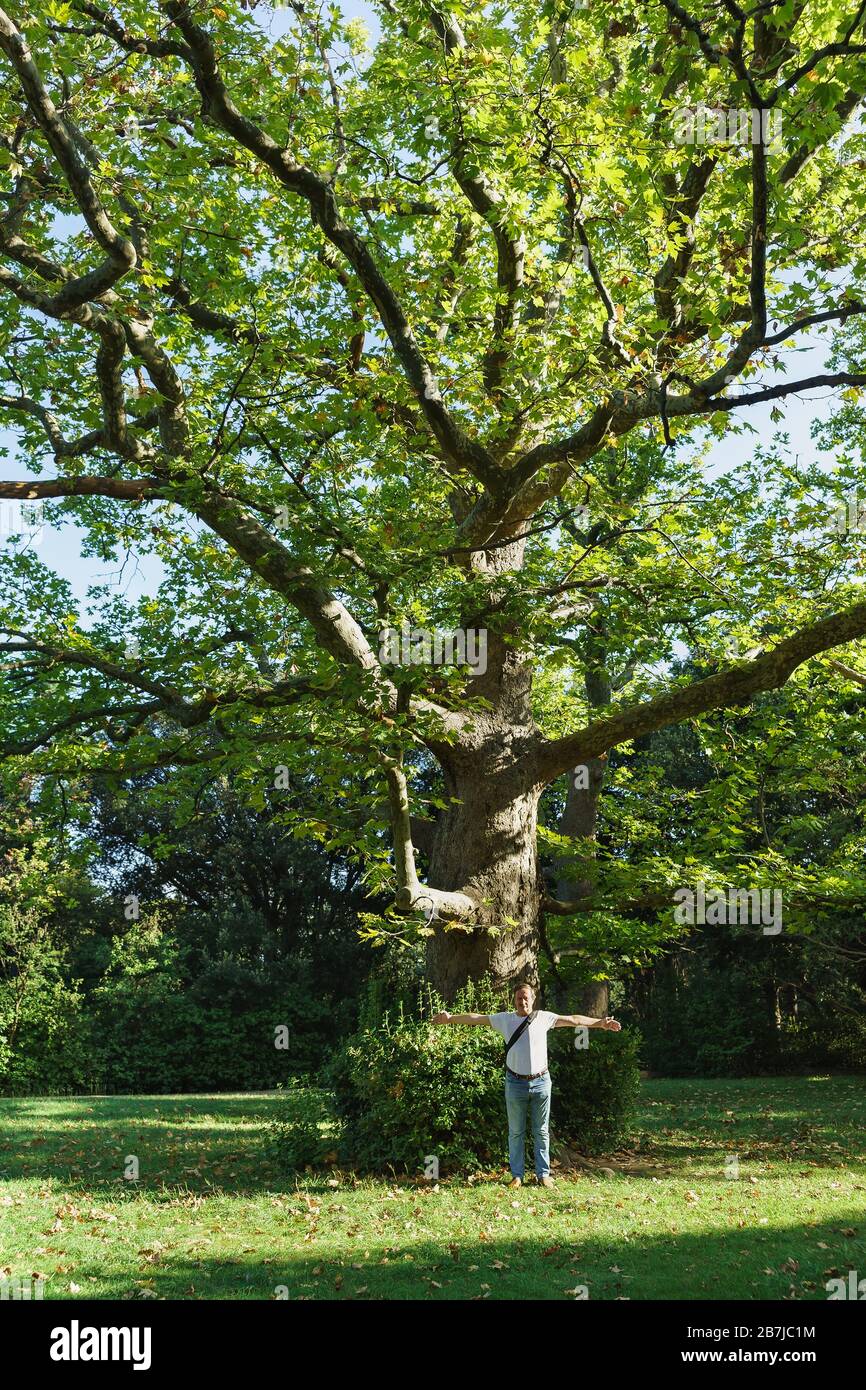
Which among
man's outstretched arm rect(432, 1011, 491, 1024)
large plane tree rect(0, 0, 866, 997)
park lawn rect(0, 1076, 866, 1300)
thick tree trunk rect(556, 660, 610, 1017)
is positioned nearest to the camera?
park lawn rect(0, 1076, 866, 1300)

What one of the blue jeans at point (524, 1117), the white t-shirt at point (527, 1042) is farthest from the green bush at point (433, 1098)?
the white t-shirt at point (527, 1042)

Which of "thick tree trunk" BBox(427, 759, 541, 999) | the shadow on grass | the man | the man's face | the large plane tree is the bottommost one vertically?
the shadow on grass

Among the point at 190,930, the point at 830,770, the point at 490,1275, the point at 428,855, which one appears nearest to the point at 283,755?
the point at 428,855

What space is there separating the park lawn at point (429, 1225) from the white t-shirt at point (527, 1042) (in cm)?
108

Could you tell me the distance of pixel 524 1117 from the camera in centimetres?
951

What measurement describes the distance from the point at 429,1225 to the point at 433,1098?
2.39 metres

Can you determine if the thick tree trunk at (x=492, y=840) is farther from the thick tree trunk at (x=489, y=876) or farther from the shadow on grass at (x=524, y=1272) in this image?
the shadow on grass at (x=524, y=1272)

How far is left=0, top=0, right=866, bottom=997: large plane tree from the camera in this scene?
8195 mm

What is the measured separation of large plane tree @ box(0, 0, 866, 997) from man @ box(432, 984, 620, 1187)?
1.46 metres

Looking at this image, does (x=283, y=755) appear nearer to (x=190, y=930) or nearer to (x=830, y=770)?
(x=830, y=770)

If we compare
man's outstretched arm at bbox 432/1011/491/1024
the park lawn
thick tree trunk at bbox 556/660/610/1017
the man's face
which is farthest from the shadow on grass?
thick tree trunk at bbox 556/660/610/1017

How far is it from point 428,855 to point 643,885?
3.10 metres

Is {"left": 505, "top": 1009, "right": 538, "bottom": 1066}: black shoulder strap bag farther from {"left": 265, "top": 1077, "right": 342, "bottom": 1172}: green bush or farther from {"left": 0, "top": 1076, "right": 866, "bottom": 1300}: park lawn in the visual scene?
{"left": 265, "top": 1077, "right": 342, "bottom": 1172}: green bush

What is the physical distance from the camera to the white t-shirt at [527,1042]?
938 cm
